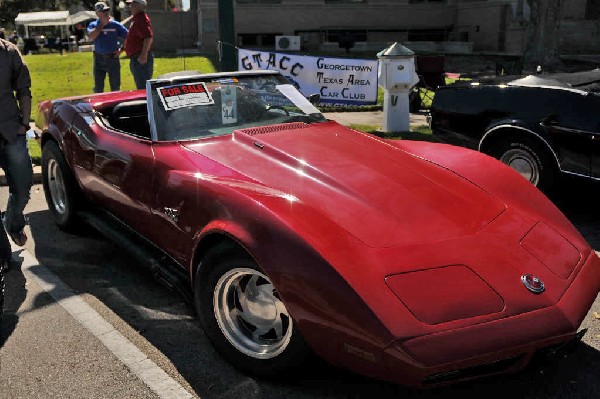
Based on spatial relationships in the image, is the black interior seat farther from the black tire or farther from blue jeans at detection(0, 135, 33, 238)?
the black tire

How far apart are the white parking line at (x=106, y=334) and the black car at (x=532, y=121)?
3.83 m

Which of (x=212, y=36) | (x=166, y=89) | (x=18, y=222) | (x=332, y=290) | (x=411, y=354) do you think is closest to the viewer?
(x=411, y=354)

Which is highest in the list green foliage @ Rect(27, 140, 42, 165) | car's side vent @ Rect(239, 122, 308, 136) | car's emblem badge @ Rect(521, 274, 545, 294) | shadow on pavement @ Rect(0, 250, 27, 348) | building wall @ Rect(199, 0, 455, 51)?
building wall @ Rect(199, 0, 455, 51)

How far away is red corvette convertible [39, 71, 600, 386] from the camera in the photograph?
2305 millimetres

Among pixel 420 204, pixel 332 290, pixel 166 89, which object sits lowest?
pixel 332 290

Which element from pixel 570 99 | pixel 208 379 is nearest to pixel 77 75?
pixel 570 99

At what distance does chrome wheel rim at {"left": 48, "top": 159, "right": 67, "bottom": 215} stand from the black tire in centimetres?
396

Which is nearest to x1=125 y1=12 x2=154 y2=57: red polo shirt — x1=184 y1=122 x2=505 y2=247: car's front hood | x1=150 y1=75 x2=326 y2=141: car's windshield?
x1=150 y1=75 x2=326 y2=141: car's windshield

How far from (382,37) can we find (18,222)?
27.0 m

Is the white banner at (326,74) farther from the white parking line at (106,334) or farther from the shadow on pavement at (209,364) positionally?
the white parking line at (106,334)

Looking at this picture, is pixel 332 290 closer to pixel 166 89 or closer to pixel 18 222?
pixel 166 89

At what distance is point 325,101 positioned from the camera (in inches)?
415

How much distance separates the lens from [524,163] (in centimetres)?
553

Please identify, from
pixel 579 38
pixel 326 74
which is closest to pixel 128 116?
pixel 326 74
